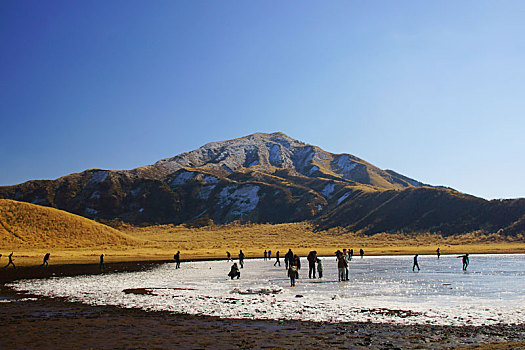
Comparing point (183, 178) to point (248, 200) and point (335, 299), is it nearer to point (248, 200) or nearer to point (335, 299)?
point (248, 200)

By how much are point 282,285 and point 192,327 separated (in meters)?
12.3

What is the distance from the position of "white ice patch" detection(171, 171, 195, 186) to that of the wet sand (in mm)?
173379

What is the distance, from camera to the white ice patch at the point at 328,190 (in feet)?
543

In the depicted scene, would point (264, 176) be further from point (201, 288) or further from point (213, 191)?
point (201, 288)

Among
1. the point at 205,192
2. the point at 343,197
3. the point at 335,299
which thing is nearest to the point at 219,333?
the point at 335,299

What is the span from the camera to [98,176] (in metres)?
184

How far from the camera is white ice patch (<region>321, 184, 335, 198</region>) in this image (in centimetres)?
16550

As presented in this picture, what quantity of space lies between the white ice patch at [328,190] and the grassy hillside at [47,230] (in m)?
95.5

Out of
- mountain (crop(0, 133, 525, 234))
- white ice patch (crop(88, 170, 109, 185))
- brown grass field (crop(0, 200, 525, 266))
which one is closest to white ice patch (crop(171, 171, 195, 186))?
mountain (crop(0, 133, 525, 234))

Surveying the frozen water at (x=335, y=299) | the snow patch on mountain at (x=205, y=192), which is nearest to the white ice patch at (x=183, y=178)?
the snow patch on mountain at (x=205, y=192)

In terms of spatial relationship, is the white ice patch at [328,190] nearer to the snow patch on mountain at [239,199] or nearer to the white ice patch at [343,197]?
the white ice patch at [343,197]

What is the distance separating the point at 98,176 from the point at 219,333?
18771cm

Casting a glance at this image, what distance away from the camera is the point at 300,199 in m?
159

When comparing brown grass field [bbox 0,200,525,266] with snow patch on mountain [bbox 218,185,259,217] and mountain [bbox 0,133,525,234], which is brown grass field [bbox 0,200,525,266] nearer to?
mountain [bbox 0,133,525,234]
